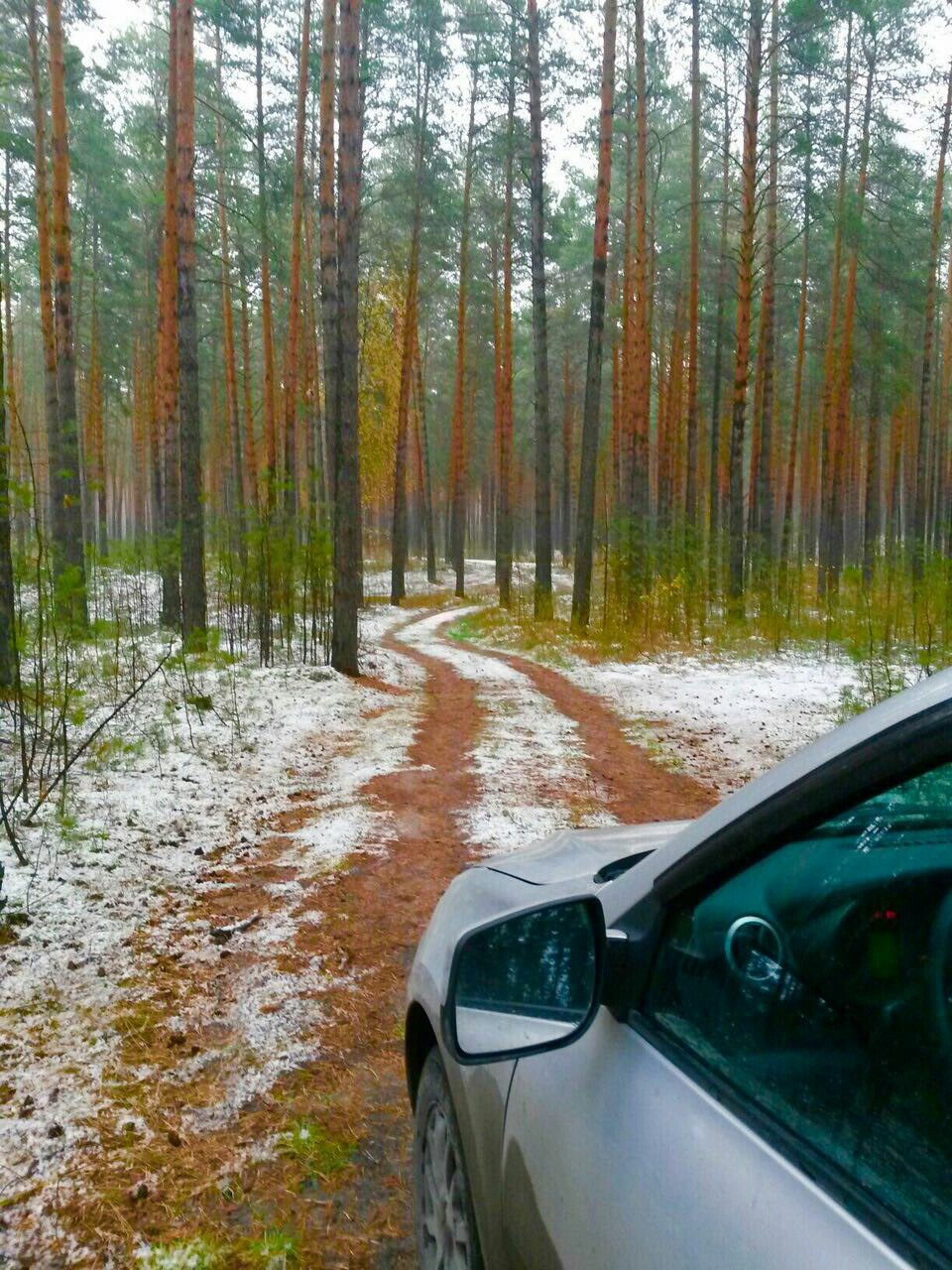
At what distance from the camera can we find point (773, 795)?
4.14 ft

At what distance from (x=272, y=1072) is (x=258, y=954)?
960mm

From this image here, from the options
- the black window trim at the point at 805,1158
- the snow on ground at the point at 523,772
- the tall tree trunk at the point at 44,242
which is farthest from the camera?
the tall tree trunk at the point at 44,242

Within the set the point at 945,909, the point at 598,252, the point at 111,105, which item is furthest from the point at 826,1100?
the point at 111,105

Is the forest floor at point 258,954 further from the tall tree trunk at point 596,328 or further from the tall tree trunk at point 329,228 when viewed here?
the tall tree trunk at point 596,328

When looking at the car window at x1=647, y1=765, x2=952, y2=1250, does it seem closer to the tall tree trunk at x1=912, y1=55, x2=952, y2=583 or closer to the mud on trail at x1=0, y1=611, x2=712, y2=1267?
the mud on trail at x1=0, y1=611, x2=712, y2=1267

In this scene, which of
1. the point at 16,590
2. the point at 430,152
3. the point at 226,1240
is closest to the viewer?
the point at 226,1240

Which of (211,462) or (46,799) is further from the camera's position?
(211,462)

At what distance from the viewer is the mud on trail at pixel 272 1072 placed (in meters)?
2.55

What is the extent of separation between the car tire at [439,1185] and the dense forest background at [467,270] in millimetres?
4204

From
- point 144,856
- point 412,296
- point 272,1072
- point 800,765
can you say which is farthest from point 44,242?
point 800,765

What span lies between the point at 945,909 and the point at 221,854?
16.2 feet

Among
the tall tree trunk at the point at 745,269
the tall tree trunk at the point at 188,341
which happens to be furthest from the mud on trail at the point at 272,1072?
the tall tree trunk at the point at 745,269

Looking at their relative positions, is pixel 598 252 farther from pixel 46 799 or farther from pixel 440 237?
pixel 46 799

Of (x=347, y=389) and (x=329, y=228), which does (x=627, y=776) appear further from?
(x=329, y=228)
